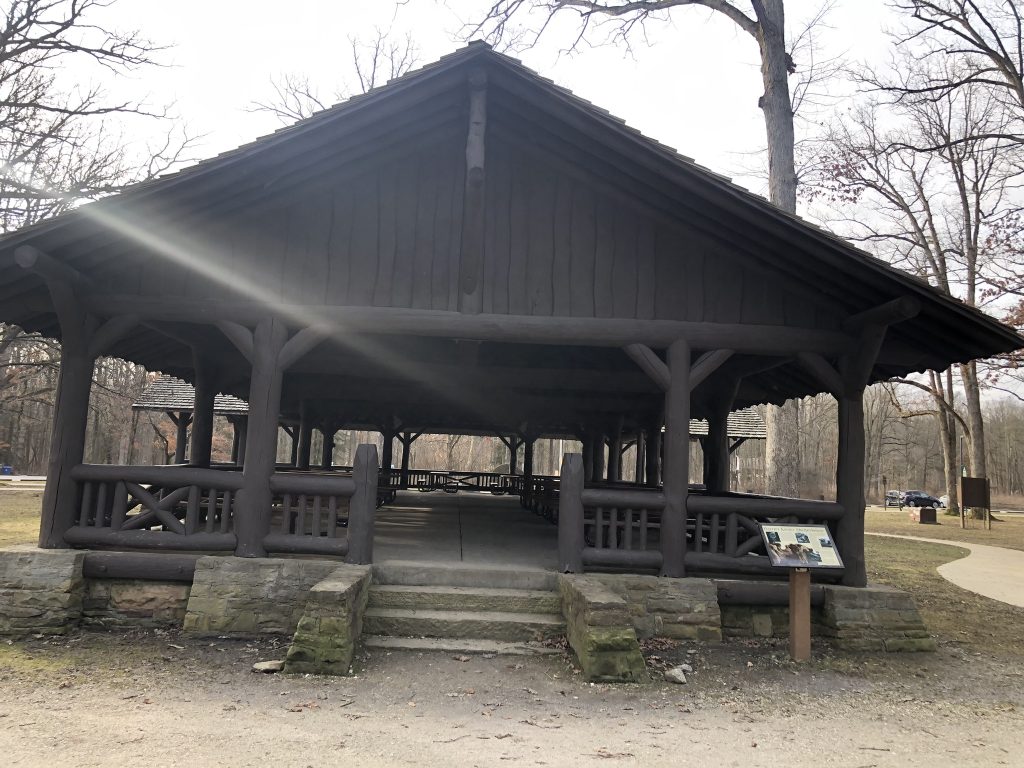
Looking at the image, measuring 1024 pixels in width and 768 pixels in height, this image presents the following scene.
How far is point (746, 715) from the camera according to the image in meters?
4.85

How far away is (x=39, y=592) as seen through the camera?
6.35m

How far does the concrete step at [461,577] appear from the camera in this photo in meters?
6.73

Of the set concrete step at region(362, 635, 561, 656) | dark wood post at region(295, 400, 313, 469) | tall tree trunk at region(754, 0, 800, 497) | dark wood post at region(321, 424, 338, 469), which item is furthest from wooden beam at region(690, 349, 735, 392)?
dark wood post at region(321, 424, 338, 469)

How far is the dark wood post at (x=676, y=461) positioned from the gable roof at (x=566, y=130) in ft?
4.76

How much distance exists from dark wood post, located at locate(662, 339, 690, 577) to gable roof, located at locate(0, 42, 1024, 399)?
4.76ft

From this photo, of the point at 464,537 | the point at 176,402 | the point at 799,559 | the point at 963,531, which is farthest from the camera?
the point at 963,531

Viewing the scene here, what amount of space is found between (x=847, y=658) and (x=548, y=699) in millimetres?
3193

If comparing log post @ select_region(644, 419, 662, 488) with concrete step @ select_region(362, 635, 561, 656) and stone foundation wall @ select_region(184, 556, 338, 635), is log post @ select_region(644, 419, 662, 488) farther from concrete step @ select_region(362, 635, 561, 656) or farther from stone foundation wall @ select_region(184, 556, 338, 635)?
stone foundation wall @ select_region(184, 556, 338, 635)

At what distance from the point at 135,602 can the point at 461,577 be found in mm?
3073

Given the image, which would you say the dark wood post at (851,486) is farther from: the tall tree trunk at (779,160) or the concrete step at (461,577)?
the tall tree trunk at (779,160)

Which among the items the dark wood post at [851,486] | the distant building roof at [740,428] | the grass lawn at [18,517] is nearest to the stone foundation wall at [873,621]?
the dark wood post at [851,486]

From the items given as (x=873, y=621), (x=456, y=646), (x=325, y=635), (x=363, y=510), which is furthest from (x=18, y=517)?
(x=873, y=621)

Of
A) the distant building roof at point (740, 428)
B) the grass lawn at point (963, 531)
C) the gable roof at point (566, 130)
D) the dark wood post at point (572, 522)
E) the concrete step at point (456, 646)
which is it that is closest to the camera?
the concrete step at point (456, 646)

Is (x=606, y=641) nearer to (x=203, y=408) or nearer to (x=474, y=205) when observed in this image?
(x=474, y=205)
